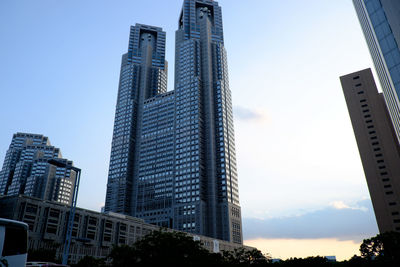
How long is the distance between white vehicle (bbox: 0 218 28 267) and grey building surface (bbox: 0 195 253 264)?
72.2m

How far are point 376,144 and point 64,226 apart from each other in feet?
518

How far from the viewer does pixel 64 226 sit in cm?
10669

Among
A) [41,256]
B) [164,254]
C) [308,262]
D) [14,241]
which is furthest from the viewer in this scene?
[41,256]

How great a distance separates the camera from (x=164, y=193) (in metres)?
200

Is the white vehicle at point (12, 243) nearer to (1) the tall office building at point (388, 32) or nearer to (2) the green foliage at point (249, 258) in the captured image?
(2) the green foliage at point (249, 258)

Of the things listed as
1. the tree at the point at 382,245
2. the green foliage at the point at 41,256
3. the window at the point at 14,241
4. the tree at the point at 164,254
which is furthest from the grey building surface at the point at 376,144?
the window at the point at 14,241

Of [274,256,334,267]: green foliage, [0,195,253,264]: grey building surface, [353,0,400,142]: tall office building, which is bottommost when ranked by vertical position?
[274,256,334,267]: green foliage

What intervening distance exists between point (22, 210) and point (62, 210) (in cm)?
1346

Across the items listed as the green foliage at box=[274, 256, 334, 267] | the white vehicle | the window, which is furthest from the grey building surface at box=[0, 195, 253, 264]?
the white vehicle

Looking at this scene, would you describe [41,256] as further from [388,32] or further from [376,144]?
[376,144]

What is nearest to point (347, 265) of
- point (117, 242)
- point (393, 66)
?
point (393, 66)

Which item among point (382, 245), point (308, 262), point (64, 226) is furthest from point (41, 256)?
point (382, 245)

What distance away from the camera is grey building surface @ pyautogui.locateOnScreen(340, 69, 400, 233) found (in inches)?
6053

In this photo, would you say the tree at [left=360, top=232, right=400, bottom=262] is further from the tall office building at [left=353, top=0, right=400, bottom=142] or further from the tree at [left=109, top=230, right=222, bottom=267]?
the tree at [left=109, top=230, right=222, bottom=267]
